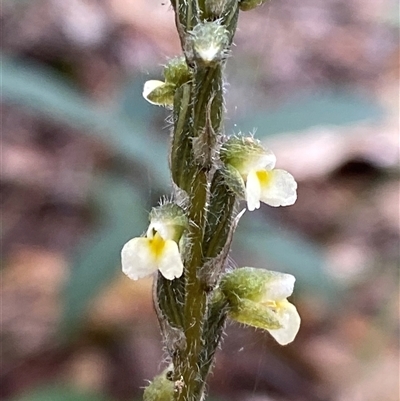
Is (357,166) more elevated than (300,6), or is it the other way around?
(300,6)

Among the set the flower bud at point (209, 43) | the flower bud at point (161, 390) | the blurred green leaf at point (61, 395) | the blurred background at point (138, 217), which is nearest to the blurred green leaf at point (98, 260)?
the blurred background at point (138, 217)

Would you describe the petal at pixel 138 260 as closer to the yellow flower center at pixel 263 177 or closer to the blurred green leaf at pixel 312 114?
the yellow flower center at pixel 263 177

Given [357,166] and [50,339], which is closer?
[50,339]

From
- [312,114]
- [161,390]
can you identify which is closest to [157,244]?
[161,390]

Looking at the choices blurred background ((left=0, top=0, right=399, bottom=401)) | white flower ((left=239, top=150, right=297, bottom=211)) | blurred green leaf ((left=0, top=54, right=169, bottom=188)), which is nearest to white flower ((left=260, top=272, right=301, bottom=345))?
white flower ((left=239, top=150, right=297, bottom=211))

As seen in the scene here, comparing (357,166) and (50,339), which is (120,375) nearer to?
(50,339)

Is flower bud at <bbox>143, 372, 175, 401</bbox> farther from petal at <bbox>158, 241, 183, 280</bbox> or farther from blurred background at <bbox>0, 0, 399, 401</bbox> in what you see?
blurred background at <bbox>0, 0, 399, 401</bbox>

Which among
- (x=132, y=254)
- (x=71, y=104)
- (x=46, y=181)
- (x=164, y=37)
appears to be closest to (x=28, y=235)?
(x=46, y=181)

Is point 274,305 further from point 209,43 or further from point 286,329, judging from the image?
point 209,43
